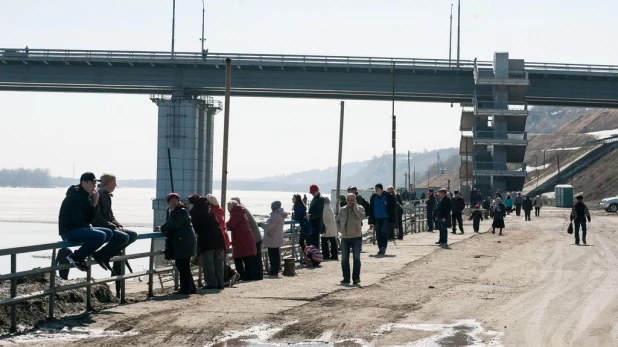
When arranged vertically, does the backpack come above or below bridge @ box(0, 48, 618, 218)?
below

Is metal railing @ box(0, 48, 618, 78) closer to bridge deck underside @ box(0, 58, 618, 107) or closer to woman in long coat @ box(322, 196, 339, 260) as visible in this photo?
bridge deck underside @ box(0, 58, 618, 107)

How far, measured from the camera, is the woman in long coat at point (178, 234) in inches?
634

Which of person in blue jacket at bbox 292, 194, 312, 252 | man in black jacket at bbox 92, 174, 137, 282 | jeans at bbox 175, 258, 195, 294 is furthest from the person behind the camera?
person in blue jacket at bbox 292, 194, 312, 252

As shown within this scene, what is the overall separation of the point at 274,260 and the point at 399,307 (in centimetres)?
648

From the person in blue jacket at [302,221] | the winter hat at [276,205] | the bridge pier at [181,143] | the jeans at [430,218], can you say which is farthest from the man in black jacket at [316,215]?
the bridge pier at [181,143]

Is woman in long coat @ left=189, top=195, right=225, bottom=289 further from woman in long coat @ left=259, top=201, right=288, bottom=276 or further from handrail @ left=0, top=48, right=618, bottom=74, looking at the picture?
handrail @ left=0, top=48, right=618, bottom=74

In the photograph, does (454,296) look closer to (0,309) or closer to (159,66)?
(0,309)

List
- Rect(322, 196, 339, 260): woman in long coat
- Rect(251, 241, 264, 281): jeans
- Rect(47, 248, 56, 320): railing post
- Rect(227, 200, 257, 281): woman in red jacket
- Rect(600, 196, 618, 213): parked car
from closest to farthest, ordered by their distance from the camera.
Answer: Rect(47, 248, 56, 320): railing post → Rect(227, 200, 257, 281): woman in red jacket → Rect(251, 241, 264, 281): jeans → Rect(322, 196, 339, 260): woman in long coat → Rect(600, 196, 618, 213): parked car

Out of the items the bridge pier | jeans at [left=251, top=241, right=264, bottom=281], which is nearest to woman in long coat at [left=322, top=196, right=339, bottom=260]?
jeans at [left=251, top=241, right=264, bottom=281]

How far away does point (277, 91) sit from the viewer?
80125mm

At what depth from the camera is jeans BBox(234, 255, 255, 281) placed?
19.8 meters

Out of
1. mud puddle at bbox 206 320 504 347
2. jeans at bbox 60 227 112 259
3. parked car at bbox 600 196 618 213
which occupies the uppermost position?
parked car at bbox 600 196 618 213

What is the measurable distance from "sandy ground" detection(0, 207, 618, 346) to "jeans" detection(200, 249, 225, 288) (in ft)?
1.00

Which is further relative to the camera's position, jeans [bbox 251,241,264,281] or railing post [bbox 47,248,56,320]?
jeans [bbox 251,241,264,281]
